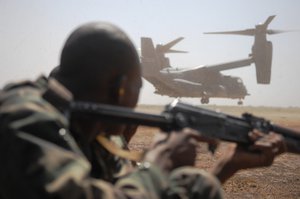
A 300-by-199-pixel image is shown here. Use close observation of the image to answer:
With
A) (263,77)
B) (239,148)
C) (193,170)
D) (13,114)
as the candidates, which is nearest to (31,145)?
(13,114)

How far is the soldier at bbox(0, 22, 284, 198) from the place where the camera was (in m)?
1.61

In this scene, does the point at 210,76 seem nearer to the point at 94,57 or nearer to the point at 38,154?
the point at 94,57

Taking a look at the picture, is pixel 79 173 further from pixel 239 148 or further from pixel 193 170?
pixel 239 148

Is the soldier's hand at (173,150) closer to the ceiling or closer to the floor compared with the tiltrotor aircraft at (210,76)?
closer to the ceiling

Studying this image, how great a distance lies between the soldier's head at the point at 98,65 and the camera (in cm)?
212

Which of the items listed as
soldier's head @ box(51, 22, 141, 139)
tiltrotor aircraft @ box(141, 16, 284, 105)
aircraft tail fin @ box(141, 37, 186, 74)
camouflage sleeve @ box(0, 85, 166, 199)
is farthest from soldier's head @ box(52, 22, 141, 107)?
aircraft tail fin @ box(141, 37, 186, 74)

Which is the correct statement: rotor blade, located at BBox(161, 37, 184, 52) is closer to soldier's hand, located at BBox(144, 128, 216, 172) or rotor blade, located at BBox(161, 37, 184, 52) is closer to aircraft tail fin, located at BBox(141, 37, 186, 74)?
aircraft tail fin, located at BBox(141, 37, 186, 74)

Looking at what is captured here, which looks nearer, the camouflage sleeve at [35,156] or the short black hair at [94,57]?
the camouflage sleeve at [35,156]

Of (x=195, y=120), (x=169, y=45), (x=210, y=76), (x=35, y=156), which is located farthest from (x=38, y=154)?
(x=169, y=45)

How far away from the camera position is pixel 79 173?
1.67 m

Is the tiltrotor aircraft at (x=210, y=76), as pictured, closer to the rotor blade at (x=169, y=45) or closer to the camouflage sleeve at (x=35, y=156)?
the rotor blade at (x=169, y=45)

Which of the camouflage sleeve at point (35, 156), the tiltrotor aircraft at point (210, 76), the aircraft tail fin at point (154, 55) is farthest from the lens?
the aircraft tail fin at point (154, 55)

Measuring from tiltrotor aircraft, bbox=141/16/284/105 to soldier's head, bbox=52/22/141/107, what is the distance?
38273 mm

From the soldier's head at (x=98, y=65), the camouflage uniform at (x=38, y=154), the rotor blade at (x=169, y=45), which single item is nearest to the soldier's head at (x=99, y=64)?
the soldier's head at (x=98, y=65)
